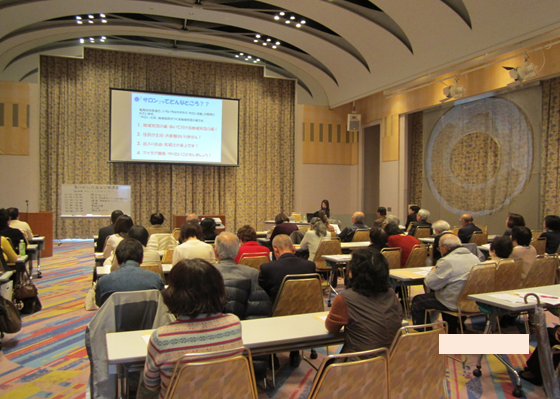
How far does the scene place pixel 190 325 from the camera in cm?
179

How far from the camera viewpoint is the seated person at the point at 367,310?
2.27 metres

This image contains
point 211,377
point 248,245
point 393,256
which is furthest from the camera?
point 393,256

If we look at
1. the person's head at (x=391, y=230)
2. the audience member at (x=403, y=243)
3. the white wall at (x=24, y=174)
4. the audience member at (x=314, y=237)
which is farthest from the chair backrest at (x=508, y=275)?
the white wall at (x=24, y=174)

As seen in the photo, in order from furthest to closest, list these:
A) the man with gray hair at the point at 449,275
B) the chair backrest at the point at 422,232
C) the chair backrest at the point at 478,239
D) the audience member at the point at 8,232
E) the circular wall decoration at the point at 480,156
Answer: the circular wall decoration at the point at 480,156 → the chair backrest at the point at 422,232 → the chair backrest at the point at 478,239 → the audience member at the point at 8,232 → the man with gray hair at the point at 449,275

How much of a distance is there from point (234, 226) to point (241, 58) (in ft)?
16.6

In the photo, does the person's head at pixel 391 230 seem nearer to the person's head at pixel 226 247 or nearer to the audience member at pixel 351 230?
the audience member at pixel 351 230

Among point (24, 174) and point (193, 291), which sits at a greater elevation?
point (24, 174)

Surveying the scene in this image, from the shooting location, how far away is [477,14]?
768 centimetres

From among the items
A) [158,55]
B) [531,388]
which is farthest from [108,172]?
[531,388]

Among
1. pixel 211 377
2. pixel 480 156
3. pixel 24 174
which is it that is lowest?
pixel 211 377

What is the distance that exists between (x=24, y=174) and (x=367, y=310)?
1132 centimetres

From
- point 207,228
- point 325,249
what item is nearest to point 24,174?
point 207,228

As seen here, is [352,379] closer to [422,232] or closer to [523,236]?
[523,236]

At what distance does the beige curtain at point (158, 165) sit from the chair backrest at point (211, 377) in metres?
11.0
